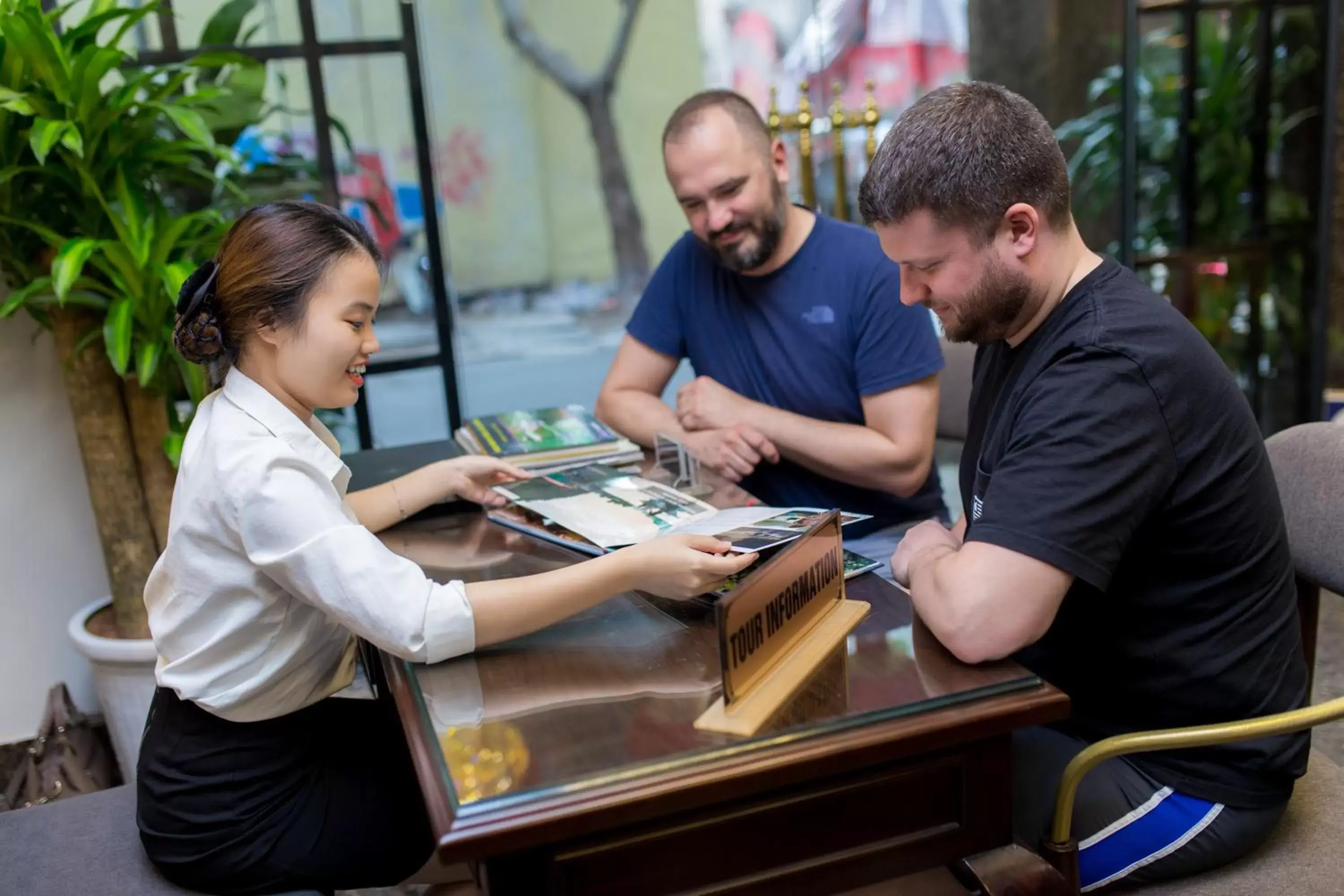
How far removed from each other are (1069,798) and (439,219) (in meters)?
2.35

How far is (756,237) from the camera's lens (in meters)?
2.05

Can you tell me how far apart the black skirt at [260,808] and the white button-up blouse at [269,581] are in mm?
44

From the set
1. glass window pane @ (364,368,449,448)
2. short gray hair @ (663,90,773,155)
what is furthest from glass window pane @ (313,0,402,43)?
short gray hair @ (663,90,773,155)

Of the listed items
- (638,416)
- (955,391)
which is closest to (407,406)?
(638,416)

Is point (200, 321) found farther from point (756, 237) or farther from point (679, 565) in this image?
point (756, 237)

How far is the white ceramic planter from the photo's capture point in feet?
7.35

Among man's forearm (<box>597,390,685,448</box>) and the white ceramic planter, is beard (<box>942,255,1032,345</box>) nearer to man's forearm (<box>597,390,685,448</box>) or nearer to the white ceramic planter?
man's forearm (<box>597,390,685,448</box>)

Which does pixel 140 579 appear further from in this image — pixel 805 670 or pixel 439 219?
pixel 805 670

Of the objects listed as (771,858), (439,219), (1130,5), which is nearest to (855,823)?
(771,858)

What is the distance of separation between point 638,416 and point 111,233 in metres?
1.11

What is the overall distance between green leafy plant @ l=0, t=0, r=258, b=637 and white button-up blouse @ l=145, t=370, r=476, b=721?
3.20 feet

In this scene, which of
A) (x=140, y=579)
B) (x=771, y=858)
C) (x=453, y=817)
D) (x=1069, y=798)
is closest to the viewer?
(x=453, y=817)

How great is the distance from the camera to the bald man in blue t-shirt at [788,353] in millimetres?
1947

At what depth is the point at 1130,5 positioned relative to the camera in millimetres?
3438
